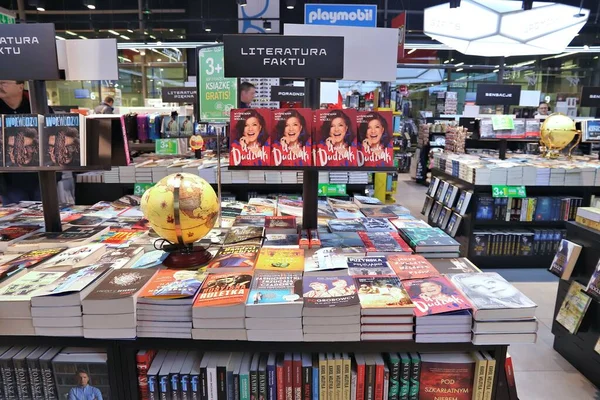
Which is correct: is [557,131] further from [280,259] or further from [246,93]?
[280,259]

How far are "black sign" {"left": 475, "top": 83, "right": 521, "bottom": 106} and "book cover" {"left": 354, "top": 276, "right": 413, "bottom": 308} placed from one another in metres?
4.53

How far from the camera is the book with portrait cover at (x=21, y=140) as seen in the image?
201cm

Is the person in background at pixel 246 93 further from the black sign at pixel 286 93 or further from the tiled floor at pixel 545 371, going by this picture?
the tiled floor at pixel 545 371

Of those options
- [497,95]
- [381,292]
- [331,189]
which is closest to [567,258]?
[381,292]

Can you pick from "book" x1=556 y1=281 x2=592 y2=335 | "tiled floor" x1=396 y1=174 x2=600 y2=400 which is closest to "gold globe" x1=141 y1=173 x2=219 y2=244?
"tiled floor" x1=396 y1=174 x2=600 y2=400

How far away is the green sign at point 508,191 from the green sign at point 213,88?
2.85 m

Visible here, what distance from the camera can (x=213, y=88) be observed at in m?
3.56

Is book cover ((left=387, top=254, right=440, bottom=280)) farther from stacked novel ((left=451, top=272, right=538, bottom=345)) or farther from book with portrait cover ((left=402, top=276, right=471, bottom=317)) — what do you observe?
stacked novel ((left=451, top=272, right=538, bottom=345))

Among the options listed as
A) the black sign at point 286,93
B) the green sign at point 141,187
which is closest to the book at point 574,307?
the black sign at point 286,93

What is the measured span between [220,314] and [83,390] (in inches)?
25.8

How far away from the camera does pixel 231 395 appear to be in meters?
1.57

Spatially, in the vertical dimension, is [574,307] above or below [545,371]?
above

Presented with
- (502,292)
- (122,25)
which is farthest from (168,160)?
(122,25)

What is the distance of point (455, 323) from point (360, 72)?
1359 millimetres
